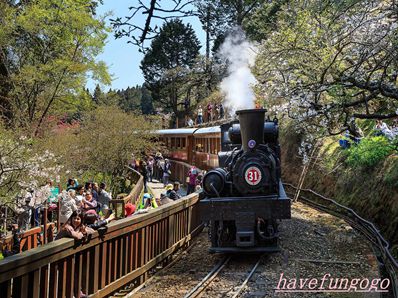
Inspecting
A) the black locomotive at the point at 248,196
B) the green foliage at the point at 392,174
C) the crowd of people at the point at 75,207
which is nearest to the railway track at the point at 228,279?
the black locomotive at the point at 248,196

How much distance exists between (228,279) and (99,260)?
251 centimetres

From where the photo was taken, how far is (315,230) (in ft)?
36.9

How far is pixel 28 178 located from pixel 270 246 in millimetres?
6895

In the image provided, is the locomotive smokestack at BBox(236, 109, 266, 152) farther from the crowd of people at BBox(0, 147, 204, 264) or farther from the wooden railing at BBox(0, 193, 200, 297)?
the crowd of people at BBox(0, 147, 204, 264)

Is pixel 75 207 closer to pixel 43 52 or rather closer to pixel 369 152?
pixel 369 152

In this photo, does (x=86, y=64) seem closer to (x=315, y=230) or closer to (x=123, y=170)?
(x=123, y=170)

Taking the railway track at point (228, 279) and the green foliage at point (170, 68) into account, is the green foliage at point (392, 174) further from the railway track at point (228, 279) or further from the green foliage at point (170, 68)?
the green foliage at point (170, 68)

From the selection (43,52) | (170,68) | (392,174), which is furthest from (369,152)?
(170,68)

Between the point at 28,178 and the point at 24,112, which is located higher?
the point at 24,112

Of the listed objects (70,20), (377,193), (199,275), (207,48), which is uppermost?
(207,48)

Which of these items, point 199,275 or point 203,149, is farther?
point 203,149

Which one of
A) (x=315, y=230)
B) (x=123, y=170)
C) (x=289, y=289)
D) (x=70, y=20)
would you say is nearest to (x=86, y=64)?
(x=70, y=20)

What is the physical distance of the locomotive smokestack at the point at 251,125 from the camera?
8641 mm

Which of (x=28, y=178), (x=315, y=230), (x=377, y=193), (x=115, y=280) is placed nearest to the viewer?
(x=115, y=280)
